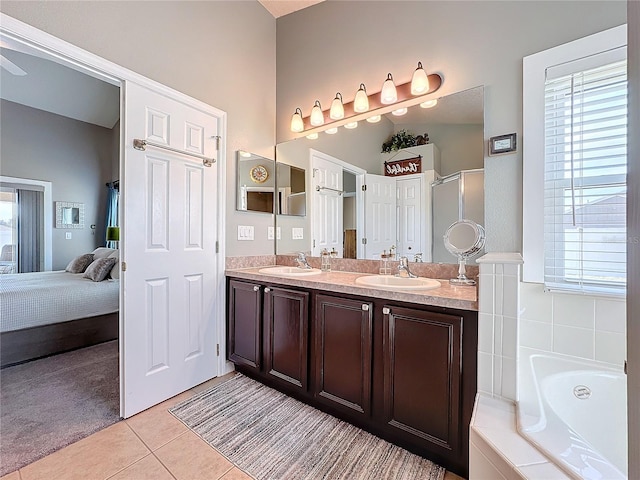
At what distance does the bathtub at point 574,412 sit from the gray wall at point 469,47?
Answer: 632 mm

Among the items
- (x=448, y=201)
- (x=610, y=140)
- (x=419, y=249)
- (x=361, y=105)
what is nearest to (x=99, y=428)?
(x=419, y=249)

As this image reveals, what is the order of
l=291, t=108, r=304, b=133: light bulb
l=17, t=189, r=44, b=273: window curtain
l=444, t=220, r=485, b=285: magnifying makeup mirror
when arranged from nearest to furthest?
1. l=444, t=220, r=485, b=285: magnifying makeup mirror
2. l=291, t=108, r=304, b=133: light bulb
3. l=17, t=189, r=44, b=273: window curtain

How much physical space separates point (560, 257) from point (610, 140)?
58cm

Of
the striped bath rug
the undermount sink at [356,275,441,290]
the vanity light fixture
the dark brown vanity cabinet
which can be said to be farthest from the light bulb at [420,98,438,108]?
the striped bath rug

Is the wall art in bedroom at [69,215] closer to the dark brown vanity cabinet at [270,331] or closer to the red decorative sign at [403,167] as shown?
the dark brown vanity cabinet at [270,331]

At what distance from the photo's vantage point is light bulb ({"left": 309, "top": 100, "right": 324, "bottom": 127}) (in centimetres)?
244

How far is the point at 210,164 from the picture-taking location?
2.22 meters

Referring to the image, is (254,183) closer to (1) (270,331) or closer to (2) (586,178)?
(1) (270,331)

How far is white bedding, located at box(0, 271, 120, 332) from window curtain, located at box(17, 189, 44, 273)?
1546 mm

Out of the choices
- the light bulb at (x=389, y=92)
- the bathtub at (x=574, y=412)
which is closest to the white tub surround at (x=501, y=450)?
the bathtub at (x=574, y=412)

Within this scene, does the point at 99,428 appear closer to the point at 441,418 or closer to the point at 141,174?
the point at 141,174

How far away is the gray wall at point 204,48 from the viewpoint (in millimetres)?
1576

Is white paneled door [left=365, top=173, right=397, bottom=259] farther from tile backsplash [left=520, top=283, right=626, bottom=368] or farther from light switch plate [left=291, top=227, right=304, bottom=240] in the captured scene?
tile backsplash [left=520, top=283, right=626, bottom=368]

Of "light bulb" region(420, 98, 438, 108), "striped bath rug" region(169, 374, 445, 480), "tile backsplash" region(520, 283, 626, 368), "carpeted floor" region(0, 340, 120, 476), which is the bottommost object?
"striped bath rug" region(169, 374, 445, 480)
